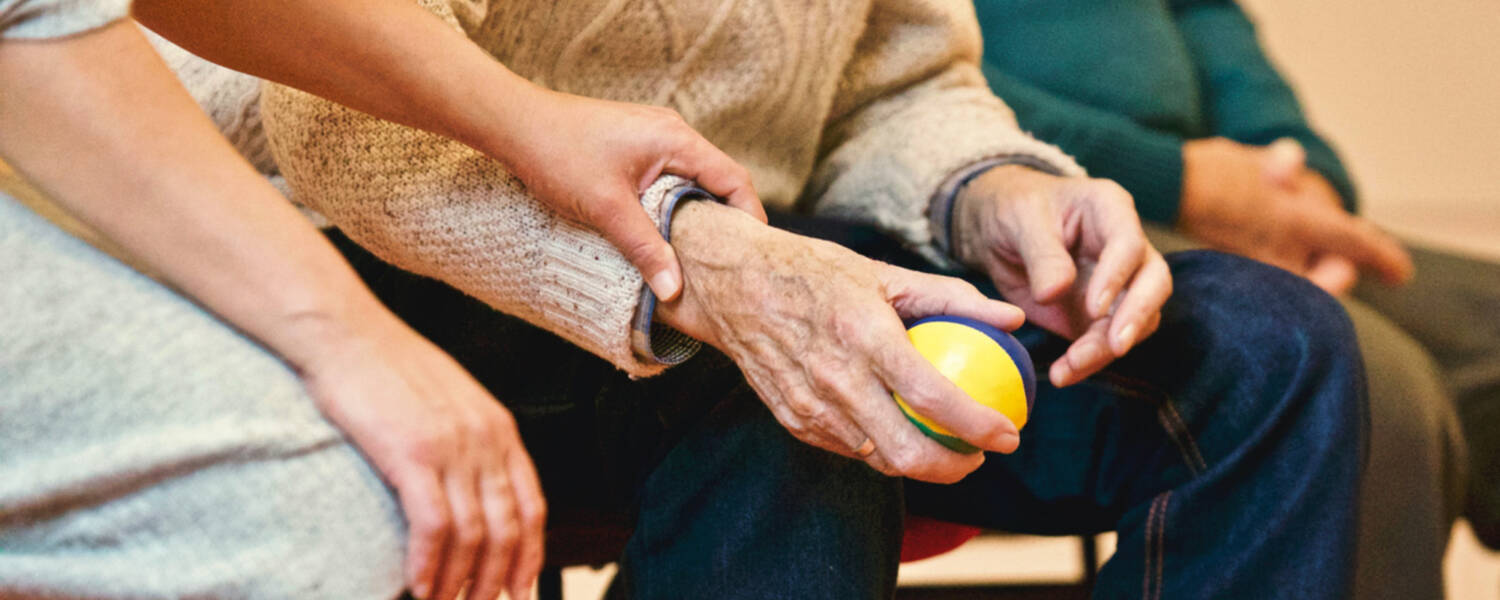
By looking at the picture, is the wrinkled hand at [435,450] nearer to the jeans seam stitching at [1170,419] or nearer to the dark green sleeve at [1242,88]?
the jeans seam stitching at [1170,419]

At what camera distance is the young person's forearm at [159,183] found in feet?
1.43

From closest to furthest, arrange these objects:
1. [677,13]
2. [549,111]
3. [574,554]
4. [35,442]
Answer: [35,442]
[549,111]
[677,13]
[574,554]

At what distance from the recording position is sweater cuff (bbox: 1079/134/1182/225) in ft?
4.24

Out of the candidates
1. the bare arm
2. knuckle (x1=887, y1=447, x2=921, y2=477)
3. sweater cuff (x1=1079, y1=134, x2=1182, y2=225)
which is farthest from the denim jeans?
sweater cuff (x1=1079, y1=134, x2=1182, y2=225)

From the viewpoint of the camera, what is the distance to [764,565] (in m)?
0.65

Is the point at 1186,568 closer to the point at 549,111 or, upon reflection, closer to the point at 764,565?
the point at 764,565

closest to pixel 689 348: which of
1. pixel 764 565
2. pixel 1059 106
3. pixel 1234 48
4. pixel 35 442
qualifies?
pixel 764 565

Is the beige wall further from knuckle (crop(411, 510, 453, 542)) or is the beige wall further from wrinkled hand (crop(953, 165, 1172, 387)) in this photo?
knuckle (crop(411, 510, 453, 542))

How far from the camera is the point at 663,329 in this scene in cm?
66

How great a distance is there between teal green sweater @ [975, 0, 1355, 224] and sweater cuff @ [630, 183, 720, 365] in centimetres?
74

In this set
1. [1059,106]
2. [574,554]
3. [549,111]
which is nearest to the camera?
[549,111]

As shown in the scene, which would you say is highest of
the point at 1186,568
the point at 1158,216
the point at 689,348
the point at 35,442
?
the point at 35,442

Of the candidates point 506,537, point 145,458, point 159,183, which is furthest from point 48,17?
point 506,537

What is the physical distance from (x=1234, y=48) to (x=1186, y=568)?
1.17m
